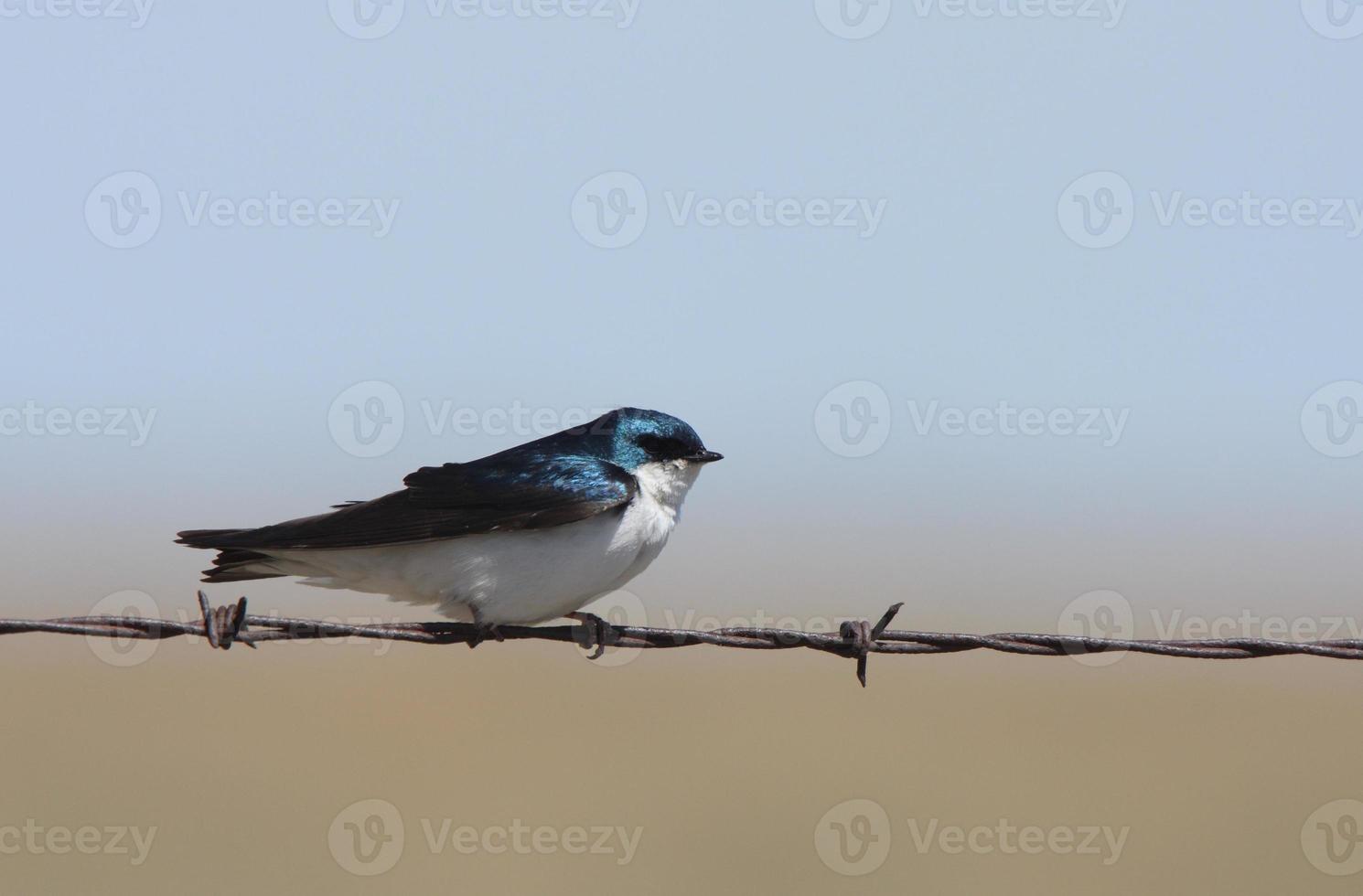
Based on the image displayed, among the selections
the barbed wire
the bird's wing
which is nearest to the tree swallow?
the bird's wing

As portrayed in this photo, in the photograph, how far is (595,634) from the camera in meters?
5.37

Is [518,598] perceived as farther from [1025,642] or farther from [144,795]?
[144,795]

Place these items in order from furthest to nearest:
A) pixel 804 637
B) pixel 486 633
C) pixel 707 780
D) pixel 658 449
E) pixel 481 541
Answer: pixel 707 780, pixel 658 449, pixel 481 541, pixel 486 633, pixel 804 637

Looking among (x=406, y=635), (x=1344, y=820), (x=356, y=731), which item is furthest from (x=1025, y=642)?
(x=356, y=731)

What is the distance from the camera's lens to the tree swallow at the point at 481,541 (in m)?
5.32

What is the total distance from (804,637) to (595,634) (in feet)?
4.23

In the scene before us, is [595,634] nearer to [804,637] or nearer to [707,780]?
[804,637]

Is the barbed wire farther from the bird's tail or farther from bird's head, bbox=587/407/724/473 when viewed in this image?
bird's head, bbox=587/407/724/473

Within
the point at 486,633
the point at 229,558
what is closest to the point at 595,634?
the point at 486,633

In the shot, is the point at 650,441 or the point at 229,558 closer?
the point at 229,558

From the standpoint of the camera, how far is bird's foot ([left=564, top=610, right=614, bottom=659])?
5.27 metres

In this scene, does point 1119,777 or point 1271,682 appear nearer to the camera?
point 1119,777

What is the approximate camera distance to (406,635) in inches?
178

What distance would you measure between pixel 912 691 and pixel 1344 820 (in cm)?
884
